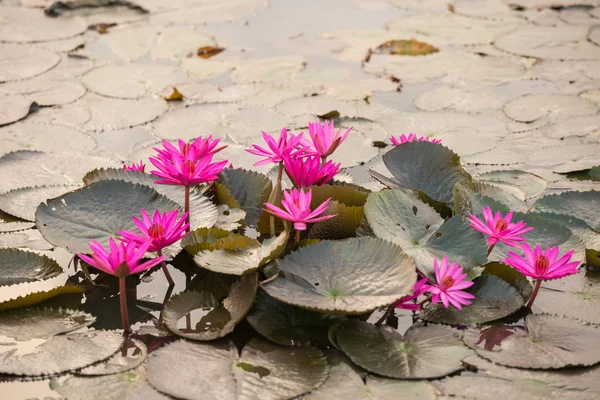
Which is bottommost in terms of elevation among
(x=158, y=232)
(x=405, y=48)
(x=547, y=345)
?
(x=547, y=345)

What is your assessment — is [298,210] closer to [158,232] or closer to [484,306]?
[158,232]

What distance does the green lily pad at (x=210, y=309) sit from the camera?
6.12 feet

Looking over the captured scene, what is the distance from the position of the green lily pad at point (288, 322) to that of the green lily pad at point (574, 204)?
0.89 meters

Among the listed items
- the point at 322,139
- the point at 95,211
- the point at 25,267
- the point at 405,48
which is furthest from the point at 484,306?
the point at 405,48

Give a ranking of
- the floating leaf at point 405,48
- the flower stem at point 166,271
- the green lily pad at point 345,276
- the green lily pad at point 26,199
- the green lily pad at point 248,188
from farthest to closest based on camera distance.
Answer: the floating leaf at point 405,48
the green lily pad at point 26,199
the green lily pad at point 248,188
the flower stem at point 166,271
the green lily pad at point 345,276

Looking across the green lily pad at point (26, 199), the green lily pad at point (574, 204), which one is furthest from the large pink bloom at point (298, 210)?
the green lily pad at point (26, 199)

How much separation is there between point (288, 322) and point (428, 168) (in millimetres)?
742

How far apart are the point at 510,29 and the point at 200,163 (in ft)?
9.77

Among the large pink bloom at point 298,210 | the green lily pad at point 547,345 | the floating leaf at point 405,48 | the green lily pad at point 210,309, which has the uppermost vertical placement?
the large pink bloom at point 298,210

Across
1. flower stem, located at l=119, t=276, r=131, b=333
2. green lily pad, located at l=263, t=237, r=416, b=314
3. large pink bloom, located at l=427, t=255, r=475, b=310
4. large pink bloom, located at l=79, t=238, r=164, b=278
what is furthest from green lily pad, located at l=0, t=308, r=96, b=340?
large pink bloom, located at l=427, t=255, r=475, b=310

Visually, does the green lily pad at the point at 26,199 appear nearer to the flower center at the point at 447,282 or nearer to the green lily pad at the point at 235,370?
the green lily pad at the point at 235,370

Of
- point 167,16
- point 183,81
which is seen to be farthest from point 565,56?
point 167,16

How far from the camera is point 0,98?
3494 millimetres

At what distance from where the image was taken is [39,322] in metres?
1.93
